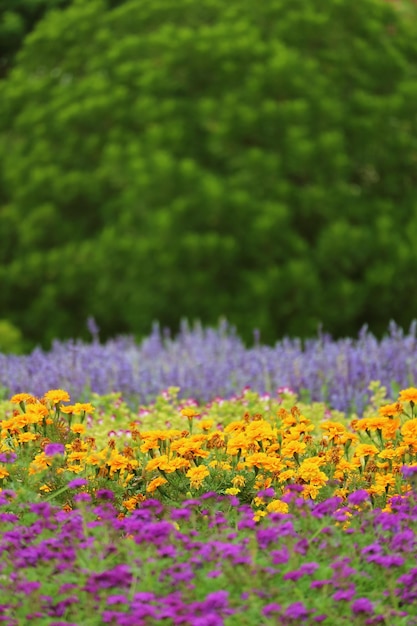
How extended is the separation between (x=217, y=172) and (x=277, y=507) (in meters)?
6.25

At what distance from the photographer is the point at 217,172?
1028 centimetres

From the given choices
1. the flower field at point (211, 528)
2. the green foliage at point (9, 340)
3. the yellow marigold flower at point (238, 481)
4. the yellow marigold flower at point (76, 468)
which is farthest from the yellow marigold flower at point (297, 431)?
the green foliage at point (9, 340)

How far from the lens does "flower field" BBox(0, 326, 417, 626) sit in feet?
11.6

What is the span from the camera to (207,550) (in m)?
3.74

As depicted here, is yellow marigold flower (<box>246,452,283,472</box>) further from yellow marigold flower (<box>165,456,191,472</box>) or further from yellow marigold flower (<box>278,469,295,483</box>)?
yellow marigold flower (<box>165,456,191,472</box>)

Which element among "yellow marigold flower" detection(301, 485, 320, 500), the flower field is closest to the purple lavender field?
the flower field

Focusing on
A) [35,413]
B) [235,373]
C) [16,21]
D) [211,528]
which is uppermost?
[16,21]

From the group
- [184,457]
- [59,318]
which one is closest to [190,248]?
[59,318]

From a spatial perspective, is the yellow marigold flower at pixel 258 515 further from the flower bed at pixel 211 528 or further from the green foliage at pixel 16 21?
the green foliage at pixel 16 21

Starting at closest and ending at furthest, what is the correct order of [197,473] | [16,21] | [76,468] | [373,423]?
[197,473] < [76,468] < [373,423] < [16,21]

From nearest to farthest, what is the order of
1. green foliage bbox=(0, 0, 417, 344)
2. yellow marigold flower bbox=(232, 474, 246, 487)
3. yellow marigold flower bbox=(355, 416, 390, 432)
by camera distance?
yellow marigold flower bbox=(232, 474, 246, 487) → yellow marigold flower bbox=(355, 416, 390, 432) → green foliage bbox=(0, 0, 417, 344)

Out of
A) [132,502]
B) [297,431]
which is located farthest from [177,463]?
[297,431]

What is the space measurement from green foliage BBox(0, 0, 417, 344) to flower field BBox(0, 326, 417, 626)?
14.4 feet

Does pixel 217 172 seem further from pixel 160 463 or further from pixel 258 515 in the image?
pixel 258 515
